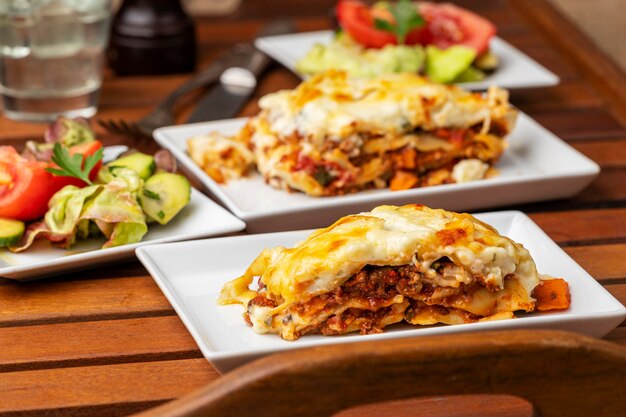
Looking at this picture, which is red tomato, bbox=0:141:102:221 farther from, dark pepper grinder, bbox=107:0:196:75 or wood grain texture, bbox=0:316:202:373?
dark pepper grinder, bbox=107:0:196:75

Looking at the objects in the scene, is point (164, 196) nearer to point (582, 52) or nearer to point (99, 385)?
point (99, 385)

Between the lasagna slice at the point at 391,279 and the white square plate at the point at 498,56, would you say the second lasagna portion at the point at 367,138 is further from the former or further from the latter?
the lasagna slice at the point at 391,279

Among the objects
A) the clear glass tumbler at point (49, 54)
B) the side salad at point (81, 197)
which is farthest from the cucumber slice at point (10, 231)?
the clear glass tumbler at point (49, 54)

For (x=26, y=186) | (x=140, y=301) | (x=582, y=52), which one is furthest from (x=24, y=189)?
(x=582, y=52)

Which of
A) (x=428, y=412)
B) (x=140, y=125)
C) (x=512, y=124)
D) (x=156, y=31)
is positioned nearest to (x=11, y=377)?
(x=428, y=412)

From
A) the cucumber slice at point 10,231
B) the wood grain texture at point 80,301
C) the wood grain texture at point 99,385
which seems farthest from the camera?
the cucumber slice at point 10,231

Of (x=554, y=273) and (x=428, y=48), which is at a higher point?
(x=554, y=273)

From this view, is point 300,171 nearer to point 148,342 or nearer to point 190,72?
point 148,342
